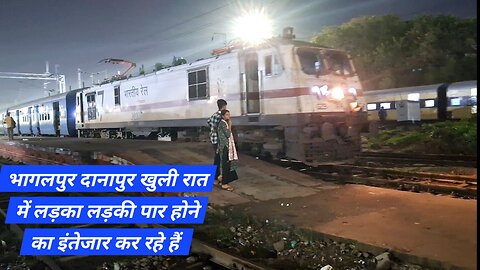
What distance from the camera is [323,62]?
1133cm

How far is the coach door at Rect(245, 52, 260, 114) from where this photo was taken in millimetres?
11438

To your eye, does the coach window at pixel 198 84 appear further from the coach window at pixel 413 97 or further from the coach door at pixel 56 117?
the coach window at pixel 413 97

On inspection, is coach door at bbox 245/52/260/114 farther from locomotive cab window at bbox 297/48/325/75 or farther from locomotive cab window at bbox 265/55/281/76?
locomotive cab window at bbox 297/48/325/75

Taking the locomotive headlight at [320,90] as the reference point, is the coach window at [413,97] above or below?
above

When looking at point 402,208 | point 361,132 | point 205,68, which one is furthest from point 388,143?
point 402,208

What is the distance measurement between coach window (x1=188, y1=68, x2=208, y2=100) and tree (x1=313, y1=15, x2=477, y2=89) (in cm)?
2349

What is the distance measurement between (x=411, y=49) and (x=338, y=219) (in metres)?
30.7

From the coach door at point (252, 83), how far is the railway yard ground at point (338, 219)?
1527mm

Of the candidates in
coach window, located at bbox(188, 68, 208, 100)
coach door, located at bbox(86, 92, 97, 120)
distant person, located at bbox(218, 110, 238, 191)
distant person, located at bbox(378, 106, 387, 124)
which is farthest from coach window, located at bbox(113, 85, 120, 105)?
distant person, located at bbox(378, 106, 387, 124)

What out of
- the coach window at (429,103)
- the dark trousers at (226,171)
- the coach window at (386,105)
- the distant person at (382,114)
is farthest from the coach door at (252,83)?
the coach window at (386,105)

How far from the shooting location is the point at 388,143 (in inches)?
745

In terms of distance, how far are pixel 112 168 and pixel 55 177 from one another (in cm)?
99

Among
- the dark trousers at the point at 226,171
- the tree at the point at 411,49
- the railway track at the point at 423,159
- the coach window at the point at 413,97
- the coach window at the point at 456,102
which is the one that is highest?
the tree at the point at 411,49

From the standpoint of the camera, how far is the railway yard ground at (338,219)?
16.1 feet
